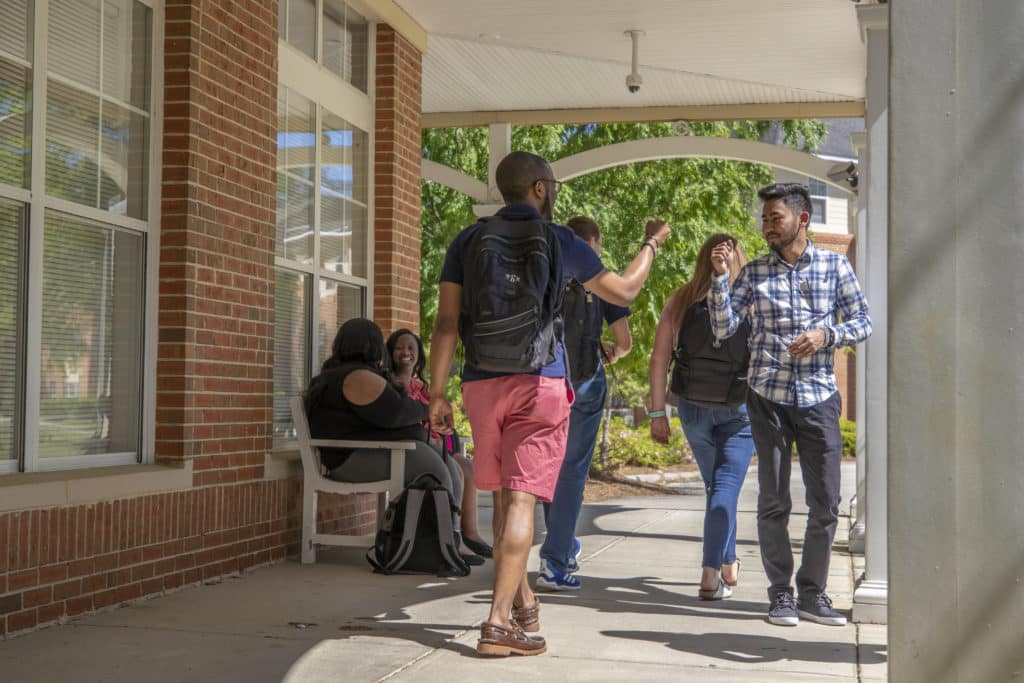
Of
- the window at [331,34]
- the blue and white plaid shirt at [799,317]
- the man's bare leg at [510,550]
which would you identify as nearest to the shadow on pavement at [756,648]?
the man's bare leg at [510,550]

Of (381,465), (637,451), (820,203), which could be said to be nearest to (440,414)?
(381,465)

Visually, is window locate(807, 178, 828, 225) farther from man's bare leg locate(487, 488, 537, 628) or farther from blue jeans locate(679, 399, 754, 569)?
man's bare leg locate(487, 488, 537, 628)

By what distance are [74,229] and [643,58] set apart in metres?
5.97

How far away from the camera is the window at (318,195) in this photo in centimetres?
787

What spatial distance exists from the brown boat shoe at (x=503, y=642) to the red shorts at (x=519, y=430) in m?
0.52

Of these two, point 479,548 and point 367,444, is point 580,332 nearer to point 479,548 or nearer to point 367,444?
point 367,444

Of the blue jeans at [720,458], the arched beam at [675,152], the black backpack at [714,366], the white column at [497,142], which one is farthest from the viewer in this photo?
the white column at [497,142]

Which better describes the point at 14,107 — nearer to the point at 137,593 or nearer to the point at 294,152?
the point at 137,593

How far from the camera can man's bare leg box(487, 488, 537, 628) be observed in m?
4.75

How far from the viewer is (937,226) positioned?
285 cm

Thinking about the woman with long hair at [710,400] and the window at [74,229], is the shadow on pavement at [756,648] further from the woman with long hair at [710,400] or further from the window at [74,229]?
the window at [74,229]

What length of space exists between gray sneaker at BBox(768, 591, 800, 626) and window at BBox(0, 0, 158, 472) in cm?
312

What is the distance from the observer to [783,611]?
554 cm

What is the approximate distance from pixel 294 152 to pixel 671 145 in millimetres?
→ 5430
